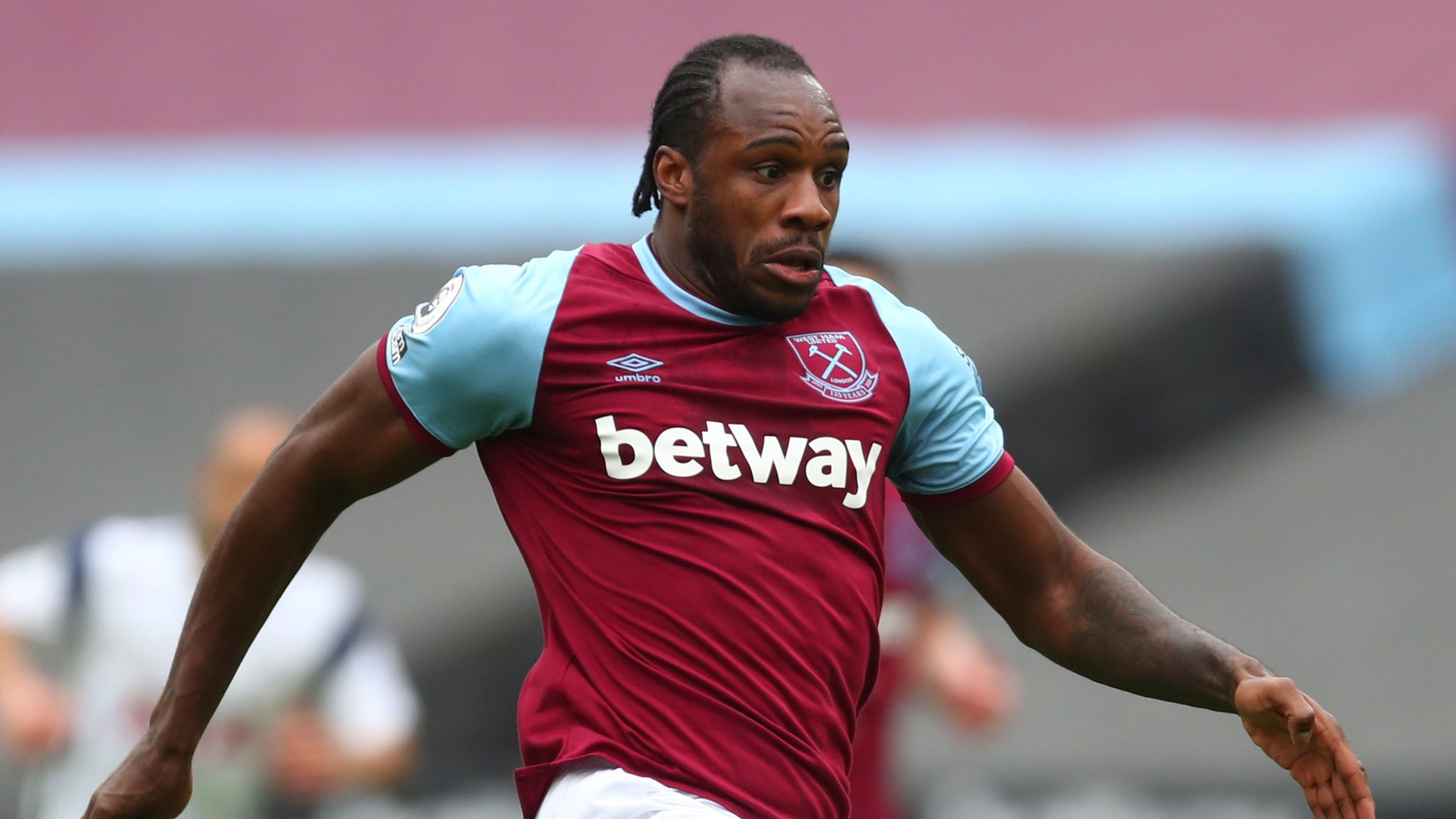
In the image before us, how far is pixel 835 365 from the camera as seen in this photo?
342 centimetres

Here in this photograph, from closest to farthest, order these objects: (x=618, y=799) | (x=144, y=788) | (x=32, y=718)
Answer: (x=618, y=799), (x=144, y=788), (x=32, y=718)

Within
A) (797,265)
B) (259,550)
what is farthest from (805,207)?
(259,550)

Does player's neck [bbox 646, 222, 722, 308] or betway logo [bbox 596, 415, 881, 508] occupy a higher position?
player's neck [bbox 646, 222, 722, 308]

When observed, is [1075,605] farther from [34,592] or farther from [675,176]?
[34,592]

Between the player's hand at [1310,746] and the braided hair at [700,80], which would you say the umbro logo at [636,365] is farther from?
the player's hand at [1310,746]

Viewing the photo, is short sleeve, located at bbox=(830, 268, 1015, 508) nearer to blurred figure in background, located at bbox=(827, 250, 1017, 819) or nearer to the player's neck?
the player's neck

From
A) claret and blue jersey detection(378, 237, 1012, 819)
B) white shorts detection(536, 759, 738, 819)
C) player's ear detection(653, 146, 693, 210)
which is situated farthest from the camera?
player's ear detection(653, 146, 693, 210)

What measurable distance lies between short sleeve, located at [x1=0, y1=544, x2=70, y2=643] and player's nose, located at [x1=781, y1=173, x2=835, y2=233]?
3.59 m

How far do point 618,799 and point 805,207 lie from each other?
1.04m

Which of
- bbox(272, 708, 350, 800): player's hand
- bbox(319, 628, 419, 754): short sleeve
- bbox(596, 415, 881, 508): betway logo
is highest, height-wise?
bbox(596, 415, 881, 508): betway logo

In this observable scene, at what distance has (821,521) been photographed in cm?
333


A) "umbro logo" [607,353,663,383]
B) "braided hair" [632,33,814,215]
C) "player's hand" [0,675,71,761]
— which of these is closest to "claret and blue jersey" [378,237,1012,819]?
"umbro logo" [607,353,663,383]

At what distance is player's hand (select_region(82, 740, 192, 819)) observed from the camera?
332 centimetres

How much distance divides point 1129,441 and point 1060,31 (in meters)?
2.78
